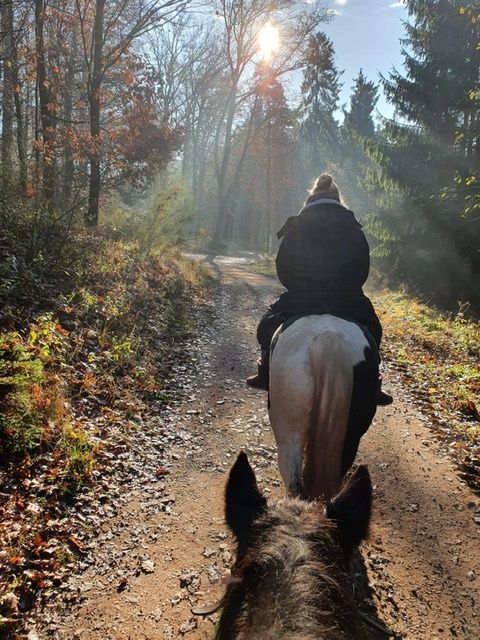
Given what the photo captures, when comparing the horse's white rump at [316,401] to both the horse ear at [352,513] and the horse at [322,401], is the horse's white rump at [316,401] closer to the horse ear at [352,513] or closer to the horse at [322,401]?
the horse at [322,401]

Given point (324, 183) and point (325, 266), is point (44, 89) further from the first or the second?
point (325, 266)

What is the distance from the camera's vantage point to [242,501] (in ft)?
5.65

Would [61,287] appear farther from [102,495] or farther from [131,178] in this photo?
[131,178]

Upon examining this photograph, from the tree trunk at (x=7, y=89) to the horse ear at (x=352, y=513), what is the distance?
7.79 metres

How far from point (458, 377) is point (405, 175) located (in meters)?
11.4

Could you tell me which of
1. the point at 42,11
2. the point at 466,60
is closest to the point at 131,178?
the point at 42,11

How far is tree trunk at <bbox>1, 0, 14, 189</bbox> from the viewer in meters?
7.27

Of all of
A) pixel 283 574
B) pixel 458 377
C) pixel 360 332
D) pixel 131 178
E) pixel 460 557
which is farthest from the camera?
pixel 131 178

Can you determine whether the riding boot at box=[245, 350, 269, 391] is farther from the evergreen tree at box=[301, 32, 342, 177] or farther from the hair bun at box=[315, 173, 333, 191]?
the evergreen tree at box=[301, 32, 342, 177]

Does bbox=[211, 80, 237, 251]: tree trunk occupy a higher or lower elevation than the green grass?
higher

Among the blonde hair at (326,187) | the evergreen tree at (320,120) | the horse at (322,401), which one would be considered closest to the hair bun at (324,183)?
the blonde hair at (326,187)

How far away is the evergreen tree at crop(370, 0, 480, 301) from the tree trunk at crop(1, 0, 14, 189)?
1231cm

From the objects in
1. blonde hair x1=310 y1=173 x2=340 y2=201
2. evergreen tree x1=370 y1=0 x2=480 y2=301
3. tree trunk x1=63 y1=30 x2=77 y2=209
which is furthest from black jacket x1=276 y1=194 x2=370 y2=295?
evergreen tree x1=370 y1=0 x2=480 y2=301

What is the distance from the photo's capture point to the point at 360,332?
2861mm
